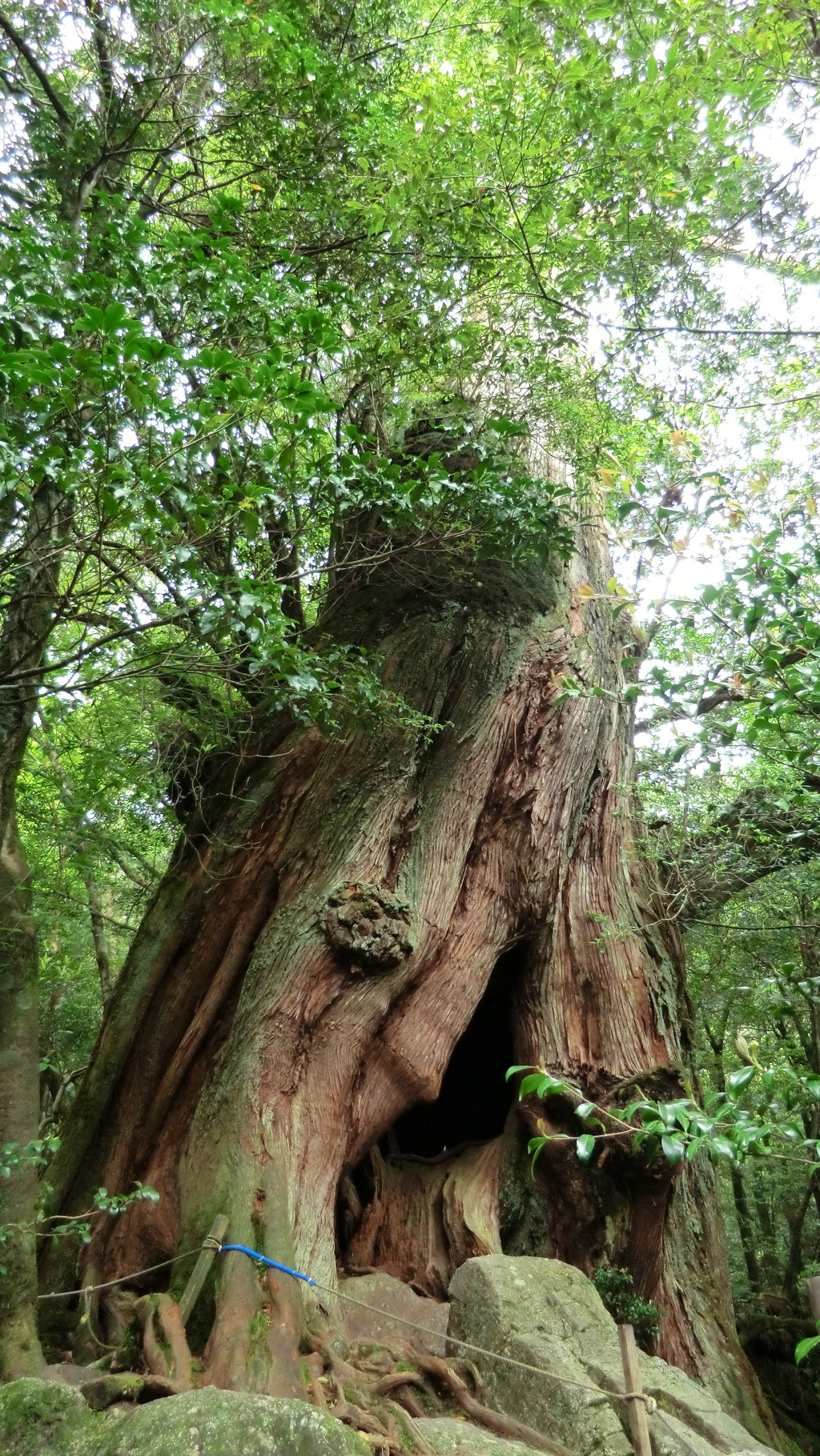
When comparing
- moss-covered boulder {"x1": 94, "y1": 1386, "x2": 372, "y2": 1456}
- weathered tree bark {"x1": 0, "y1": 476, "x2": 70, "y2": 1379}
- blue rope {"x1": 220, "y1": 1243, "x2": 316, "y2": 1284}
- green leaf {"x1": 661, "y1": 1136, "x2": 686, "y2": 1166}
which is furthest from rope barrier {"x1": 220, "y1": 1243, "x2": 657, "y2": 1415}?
green leaf {"x1": 661, "y1": 1136, "x2": 686, "y2": 1166}

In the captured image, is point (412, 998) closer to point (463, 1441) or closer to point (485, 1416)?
point (485, 1416)

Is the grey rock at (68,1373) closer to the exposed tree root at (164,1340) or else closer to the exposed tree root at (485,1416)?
the exposed tree root at (164,1340)

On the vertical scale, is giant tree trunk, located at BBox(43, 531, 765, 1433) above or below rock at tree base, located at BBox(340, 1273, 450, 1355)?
above

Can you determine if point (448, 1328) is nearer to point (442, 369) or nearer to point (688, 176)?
point (442, 369)

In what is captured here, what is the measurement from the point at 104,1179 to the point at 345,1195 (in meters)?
1.51

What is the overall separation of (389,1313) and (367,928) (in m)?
1.66

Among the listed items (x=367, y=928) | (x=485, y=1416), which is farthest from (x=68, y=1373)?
(x=367, y=928)

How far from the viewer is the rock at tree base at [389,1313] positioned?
3582mm

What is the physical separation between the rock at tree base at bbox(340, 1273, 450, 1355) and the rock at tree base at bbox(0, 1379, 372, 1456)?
133 cm

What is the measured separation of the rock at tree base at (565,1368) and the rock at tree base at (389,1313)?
306 millimetres

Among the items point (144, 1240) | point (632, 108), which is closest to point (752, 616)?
point (632, 108)

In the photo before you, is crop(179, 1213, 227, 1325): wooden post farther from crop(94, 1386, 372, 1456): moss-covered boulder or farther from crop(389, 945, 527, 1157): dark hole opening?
crop(389, 945, 527, 1157): dark hole opening

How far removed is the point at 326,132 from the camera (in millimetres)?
4348

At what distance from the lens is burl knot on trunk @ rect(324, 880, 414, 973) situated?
12.8ft
